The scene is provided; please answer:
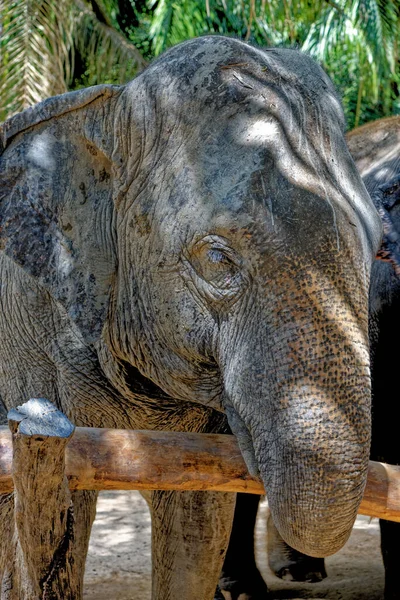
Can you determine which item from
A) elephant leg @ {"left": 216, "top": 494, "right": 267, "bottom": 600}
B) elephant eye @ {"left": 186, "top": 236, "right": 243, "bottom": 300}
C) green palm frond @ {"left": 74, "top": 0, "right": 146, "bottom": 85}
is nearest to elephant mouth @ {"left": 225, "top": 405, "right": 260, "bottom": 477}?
elephant eye @ {"left": 186, "top": 236, "right": 243, "bottom": 300}

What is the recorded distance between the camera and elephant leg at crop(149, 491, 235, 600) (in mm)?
4039

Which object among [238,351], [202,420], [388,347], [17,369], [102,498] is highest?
[238,351]

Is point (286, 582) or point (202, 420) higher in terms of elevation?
point (202, 420)

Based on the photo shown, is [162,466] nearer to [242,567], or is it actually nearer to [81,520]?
[81,520]

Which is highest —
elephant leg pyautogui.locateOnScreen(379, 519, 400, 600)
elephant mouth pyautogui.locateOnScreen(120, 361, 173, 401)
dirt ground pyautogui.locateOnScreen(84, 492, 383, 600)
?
elephant mouth pyautogui.locateOnScreen(120, 361, 173, 401)

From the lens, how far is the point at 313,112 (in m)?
3.15

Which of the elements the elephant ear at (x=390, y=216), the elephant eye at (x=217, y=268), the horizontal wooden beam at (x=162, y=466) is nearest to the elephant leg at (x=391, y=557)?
the elephant ear at (x=390, y=216)

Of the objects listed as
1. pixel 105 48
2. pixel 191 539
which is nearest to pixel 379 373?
pixel 191 539

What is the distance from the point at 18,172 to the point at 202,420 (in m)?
1.10

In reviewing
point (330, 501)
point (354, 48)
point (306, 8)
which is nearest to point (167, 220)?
point (330, 501)

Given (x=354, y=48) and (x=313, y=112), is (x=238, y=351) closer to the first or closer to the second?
(x=313, y=112)

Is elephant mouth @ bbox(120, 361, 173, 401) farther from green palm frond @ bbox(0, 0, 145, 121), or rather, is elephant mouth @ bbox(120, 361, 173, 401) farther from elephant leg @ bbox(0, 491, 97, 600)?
green palm frond @ bbox(0, 0, 145, 121)

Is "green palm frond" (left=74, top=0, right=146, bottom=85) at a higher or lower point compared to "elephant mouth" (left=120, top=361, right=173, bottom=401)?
higher

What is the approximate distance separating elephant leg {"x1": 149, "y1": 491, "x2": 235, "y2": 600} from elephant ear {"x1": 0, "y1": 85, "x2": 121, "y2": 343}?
1.00 metres
